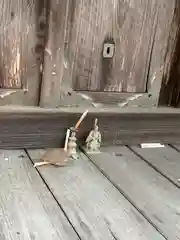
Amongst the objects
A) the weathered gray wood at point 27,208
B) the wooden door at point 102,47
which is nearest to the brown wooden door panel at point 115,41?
the wooden door at point 102,47

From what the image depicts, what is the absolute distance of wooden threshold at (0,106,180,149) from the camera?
1.40m

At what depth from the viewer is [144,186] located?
1285mm

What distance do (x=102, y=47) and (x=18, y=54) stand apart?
0.27 m

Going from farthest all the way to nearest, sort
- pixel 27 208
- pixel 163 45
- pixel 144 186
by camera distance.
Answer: pixel 163 45, pixel 144 186, pixel 27 208

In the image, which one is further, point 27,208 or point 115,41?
point 115,41

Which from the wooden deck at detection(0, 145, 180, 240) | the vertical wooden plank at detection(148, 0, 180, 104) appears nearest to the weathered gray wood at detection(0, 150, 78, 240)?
the wooden deck at detection(0, 145, 180, 240)

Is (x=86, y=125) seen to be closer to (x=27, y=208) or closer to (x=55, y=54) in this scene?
(x=55, y=54)

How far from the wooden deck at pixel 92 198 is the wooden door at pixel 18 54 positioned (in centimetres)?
18

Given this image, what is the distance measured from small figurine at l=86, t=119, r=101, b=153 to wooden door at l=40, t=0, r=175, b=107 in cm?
11

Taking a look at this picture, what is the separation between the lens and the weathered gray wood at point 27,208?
3.25 feet

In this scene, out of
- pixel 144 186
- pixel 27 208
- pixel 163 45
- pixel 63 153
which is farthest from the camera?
pixel 163 45

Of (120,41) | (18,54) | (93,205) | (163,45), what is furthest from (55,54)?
(93,205)

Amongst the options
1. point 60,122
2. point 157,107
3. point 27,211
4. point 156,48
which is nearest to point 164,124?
point 157,107

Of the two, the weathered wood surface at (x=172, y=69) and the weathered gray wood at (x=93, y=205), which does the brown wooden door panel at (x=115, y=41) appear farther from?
the weathered gray wood at (x=93, y=205)
